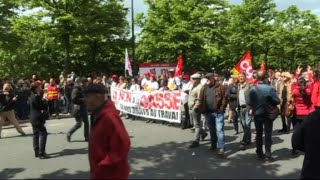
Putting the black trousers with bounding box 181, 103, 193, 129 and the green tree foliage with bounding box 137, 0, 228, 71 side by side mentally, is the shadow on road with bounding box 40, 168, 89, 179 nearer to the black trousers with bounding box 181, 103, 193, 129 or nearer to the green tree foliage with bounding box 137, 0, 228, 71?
the black trousers with bounding box 181, 103, 193, 129

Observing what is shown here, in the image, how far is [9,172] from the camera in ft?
29.2

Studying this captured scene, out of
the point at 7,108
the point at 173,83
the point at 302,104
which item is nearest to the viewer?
the point at 302,104

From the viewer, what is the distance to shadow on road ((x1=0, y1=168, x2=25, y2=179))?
8594 millimetres

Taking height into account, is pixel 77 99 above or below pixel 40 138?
above

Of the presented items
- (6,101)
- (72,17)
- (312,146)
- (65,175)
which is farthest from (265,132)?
(72,17)

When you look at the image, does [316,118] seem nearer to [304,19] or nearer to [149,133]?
[149,133]

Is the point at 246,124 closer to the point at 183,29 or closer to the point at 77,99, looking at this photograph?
the point at 77,99

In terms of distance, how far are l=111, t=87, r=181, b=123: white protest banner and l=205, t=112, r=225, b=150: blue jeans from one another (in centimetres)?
402

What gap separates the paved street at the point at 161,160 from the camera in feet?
27.3

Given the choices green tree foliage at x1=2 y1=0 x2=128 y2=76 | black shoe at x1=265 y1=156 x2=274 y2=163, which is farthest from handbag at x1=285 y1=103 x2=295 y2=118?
green tree foliage at x1=2 y1=0 x2=128 y2=76

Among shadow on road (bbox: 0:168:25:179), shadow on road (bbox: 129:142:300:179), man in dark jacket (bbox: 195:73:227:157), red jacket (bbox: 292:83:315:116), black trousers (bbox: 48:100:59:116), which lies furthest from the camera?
black trousers (bbox: 48:100:59:116)

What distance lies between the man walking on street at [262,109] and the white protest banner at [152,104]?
5.17 m

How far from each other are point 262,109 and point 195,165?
1.76 metres

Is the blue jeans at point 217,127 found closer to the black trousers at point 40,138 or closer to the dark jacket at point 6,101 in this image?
the black trousers at point 40,138
